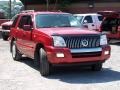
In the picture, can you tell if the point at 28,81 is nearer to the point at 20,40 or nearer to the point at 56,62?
the point at 56,62

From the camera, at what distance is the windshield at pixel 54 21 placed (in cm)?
1165

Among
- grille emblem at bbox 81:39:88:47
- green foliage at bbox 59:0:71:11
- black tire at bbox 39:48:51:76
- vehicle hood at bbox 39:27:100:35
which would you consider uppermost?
vehicle hood at bbox 39:27:100:35

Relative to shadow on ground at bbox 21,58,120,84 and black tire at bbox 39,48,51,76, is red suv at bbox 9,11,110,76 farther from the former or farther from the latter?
shadow on ground at bbox 21,58,120,84

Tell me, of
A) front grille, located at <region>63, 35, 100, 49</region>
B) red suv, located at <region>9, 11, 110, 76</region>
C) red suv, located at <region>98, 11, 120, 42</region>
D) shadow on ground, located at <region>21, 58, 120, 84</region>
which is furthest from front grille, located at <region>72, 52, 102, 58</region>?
red suv, located at <region>98, 11, 120, 42</region>

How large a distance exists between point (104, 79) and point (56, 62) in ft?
4.30

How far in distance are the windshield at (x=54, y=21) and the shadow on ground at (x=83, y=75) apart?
4.43 ft

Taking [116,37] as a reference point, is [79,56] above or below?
above

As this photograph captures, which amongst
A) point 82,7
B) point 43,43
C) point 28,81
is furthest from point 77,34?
point 82,7

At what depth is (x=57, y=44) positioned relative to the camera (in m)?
10.1

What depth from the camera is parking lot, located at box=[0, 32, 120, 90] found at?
29.8 ft

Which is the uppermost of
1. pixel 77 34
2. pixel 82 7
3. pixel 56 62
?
pixel 77 34

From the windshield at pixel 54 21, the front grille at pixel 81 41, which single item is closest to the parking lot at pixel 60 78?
the front grille at pixel 81 41

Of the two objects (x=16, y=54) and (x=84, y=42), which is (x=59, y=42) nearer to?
(x=84, y=42)

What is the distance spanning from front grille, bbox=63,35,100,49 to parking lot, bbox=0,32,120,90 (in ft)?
2.79
